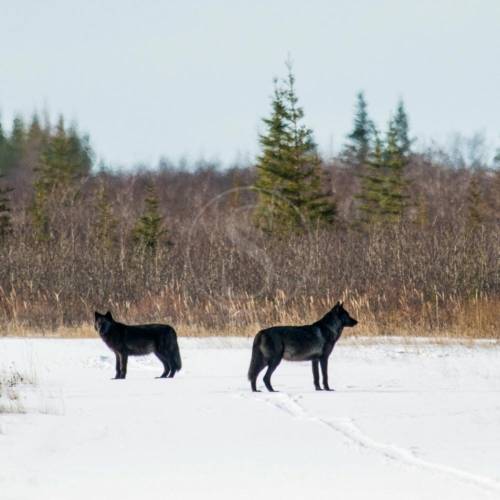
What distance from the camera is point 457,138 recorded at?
8606cm

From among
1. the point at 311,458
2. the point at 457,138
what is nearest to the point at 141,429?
the point at 311,458

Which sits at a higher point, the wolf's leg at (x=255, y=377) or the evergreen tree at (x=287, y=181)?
the evergreen tree at (x=287, y=181)

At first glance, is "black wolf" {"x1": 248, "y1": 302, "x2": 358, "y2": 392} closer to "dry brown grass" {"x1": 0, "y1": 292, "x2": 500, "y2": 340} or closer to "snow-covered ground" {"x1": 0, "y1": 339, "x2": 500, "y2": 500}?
"snow-covered ground" {"x1": 0, "y1": 339, "x2": 500, "y2": 500}

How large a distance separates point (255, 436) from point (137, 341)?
445 cm

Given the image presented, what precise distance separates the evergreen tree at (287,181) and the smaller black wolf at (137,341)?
2182 centimetres

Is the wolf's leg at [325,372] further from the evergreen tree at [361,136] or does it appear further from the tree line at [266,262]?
the evergreen tree at [361,136]

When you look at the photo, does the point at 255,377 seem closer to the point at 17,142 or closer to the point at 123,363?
the point at 123,363

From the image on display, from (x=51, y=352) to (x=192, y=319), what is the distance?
4583 mm

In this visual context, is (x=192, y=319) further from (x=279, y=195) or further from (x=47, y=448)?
(x=279, y=195)

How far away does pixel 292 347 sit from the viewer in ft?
32.4

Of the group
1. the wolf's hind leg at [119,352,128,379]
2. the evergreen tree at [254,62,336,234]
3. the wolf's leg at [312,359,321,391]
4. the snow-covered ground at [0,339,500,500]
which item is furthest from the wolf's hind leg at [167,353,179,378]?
the evergreen tree at [254,62,336,234]

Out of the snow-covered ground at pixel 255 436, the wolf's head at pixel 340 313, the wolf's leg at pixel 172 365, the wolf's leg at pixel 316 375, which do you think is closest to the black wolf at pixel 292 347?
the wolf's leg at pixel 316 375

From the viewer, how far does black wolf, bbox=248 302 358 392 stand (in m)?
9.66

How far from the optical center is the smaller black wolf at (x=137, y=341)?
435 inches
